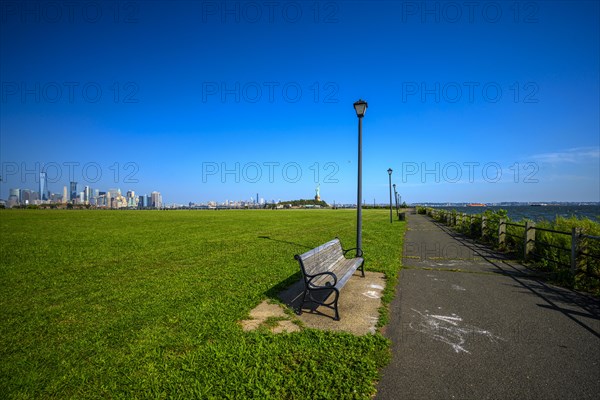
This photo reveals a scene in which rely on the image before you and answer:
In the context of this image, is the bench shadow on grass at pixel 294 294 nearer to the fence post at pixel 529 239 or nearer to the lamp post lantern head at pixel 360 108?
the lamp post lantern head at pixel 360 108

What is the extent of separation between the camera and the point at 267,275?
7.37 m

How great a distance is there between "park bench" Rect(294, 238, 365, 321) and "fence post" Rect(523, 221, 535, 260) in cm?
591

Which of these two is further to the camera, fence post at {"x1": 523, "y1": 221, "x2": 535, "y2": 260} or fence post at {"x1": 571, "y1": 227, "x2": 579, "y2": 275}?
fence post at {"x1": 523, "y1": 221, "x2": 535, "y2": 260}

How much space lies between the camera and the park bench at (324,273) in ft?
15.4

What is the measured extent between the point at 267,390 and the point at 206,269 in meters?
5.93

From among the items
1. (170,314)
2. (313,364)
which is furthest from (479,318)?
(170,314)

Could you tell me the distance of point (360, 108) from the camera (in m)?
8.28

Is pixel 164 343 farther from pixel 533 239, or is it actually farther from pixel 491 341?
pixel 533 239

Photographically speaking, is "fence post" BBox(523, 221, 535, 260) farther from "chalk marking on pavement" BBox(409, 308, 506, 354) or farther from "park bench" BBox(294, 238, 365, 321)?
"chalk marking on pavement" BBox(409, 308, 506, 354)

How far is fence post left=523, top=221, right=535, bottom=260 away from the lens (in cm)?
880

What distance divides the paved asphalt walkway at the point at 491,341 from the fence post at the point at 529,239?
8.27 feet

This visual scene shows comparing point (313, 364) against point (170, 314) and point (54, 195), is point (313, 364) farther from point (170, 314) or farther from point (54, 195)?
point (54, 195)

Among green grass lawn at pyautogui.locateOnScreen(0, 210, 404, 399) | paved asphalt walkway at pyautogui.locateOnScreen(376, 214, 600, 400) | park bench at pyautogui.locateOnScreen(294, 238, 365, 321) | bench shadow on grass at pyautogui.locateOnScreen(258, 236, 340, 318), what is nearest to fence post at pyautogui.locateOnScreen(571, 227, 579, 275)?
paved asphalt walkway at pyautogui.locateOnScreen(376, 214, 600, 400)

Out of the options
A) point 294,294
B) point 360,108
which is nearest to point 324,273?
point 294,294
